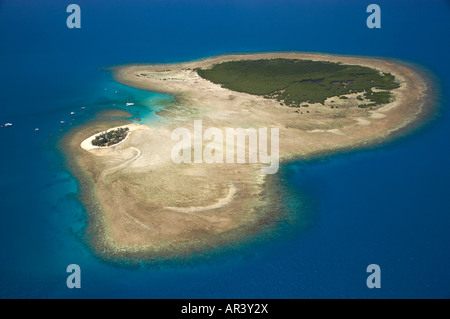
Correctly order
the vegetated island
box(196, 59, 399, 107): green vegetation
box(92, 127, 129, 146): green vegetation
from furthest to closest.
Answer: box(196, 59, 399, 107): green vegetation → box(92, 127, 129, 146): green vegetation → the vegetated island

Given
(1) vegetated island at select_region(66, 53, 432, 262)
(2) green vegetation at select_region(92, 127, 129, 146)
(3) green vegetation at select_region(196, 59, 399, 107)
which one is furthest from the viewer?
(3) green vegetation at select_region(196, 59, 399, 107)

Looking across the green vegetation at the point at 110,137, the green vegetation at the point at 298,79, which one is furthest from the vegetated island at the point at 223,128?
the green vegetation at the point at 110,137

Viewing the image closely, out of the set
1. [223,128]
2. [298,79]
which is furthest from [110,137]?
[298,79]

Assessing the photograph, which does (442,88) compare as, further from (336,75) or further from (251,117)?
(251,117)

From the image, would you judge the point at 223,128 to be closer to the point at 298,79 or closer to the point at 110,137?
the point at 110,137

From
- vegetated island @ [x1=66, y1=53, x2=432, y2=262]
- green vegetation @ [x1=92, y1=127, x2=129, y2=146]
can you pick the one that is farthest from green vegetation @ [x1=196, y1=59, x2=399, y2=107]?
green vegetation @ [x1=92, y1=127, x2=129, y2=146]

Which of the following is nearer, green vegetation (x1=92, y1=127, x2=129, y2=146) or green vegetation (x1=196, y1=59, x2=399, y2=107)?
green vegetation (x1=92, y1=127, x2=129, y2=146)

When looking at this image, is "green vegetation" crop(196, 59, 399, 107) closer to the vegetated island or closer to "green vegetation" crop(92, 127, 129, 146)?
the vegetated island
